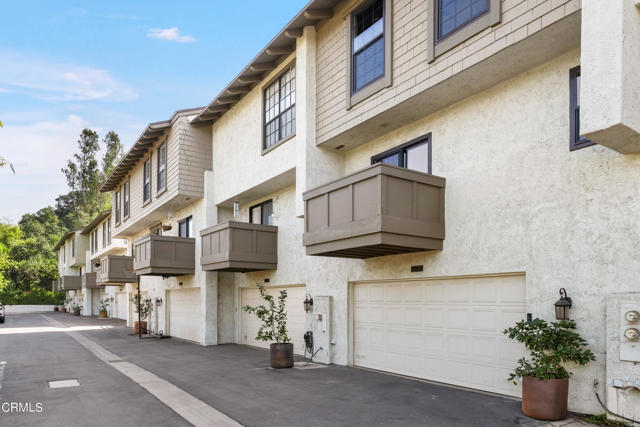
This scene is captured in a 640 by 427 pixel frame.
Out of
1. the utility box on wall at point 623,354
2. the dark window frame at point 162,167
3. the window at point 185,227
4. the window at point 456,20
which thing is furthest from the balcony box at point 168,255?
the utility box on wall at point 623,354

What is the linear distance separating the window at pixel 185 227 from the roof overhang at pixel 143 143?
378cm

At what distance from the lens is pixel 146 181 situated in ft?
79.4

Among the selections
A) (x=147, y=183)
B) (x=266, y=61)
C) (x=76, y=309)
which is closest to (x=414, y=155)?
(x=266, y=61)

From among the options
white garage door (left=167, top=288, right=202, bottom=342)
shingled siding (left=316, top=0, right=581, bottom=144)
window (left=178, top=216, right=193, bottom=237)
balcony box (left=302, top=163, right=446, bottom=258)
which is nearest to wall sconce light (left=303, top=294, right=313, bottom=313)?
balcony box (left=302, top=163, right=446, bottom=258)

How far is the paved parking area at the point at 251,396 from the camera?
7.86 meters

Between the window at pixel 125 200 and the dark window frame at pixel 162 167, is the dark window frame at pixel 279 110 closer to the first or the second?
the dark window frame at pixel 162 167

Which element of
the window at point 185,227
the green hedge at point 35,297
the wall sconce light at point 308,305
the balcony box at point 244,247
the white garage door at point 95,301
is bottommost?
the green hedge at point 35,297

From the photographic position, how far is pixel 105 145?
61469mm

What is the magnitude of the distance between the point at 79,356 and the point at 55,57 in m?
9.09

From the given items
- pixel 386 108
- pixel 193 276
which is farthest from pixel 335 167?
pixel 193 276

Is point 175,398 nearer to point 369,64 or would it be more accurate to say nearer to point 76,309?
point 369,64

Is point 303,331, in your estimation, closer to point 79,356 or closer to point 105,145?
point 79,356

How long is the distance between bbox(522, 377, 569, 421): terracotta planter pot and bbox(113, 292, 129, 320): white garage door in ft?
117

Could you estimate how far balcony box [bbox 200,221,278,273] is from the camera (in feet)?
51.5
